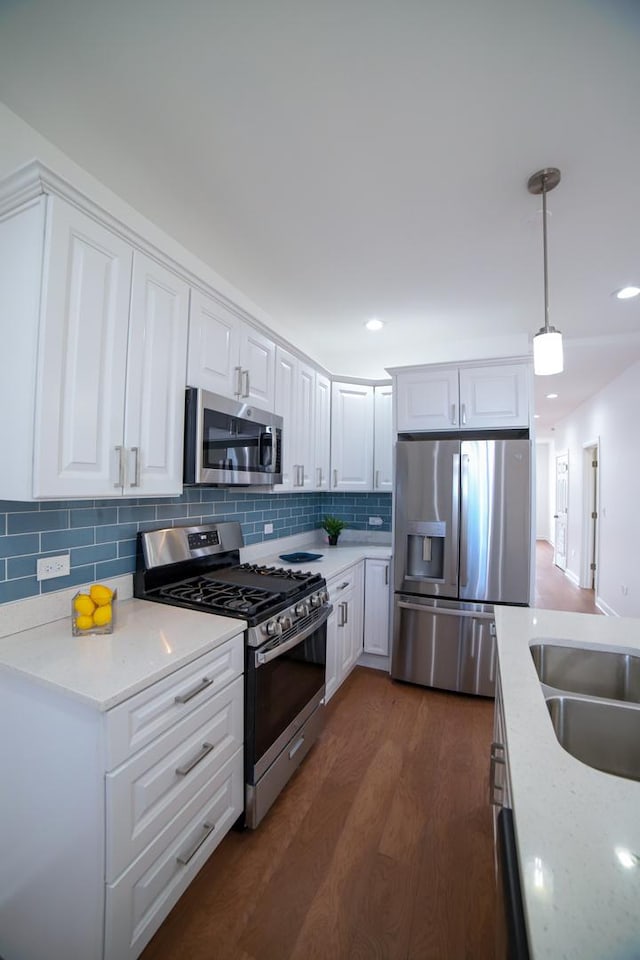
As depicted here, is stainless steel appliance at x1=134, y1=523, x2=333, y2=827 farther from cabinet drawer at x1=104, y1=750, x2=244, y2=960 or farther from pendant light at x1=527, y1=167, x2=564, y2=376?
pendant light at x1=527, y1=167, x2=564, y2=376

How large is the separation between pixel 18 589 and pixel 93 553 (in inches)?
11.7

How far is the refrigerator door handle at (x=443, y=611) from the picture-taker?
2726mm

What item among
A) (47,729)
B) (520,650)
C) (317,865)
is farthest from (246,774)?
(520,650)

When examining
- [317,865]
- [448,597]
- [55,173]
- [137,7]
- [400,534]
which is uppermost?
[137,7]

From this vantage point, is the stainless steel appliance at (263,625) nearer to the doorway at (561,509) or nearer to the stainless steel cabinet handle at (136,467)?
the stainless steel cabinet handle at (136,467)

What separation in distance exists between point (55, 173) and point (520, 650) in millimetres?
2090

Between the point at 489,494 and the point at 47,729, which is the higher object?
the point at 489,494

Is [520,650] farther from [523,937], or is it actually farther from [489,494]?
[489,494]

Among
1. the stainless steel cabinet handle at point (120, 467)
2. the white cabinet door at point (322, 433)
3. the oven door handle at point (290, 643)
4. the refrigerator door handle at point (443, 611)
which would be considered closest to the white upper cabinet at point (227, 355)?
the stainless steel cabinet handle at point (120, 467)

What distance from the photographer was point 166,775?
48.0 inches

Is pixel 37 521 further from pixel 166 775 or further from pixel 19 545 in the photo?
pixel 166 775

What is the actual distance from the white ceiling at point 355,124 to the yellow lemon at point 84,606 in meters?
1.71

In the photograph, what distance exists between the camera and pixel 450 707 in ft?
8.86

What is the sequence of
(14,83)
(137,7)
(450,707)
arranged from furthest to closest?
(450,707) → (14,83) → (137,7)
